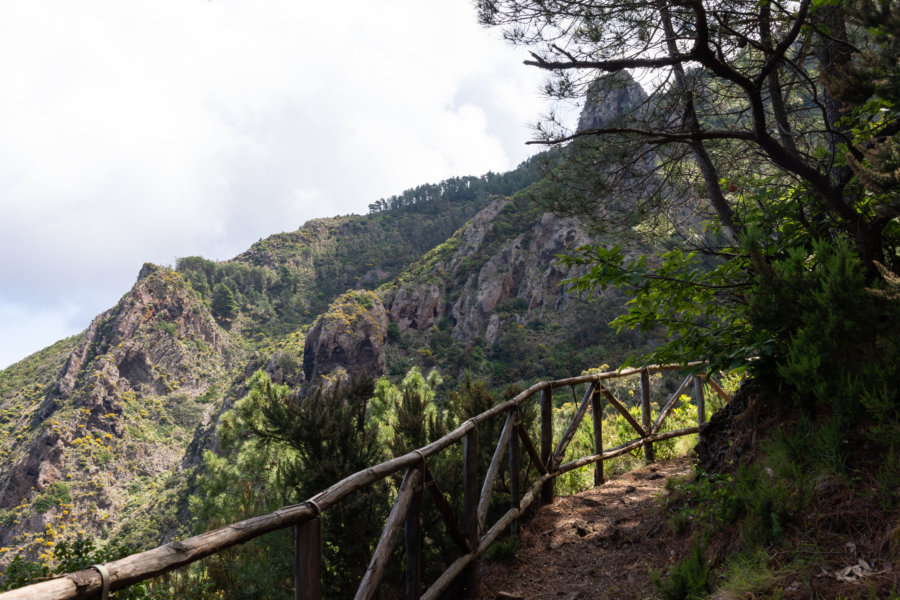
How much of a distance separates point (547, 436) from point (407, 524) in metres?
2.42

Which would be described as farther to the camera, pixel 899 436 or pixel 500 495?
pixel 500 495

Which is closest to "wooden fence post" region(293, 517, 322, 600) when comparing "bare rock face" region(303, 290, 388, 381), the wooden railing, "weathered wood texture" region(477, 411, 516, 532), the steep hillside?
the wooden railing

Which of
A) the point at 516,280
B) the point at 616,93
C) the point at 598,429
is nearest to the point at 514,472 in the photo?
the point at 598,429

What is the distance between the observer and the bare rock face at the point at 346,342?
162 ft

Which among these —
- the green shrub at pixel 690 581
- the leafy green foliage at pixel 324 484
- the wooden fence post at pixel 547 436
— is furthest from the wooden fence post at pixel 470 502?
the wooden fence post at pixel 547 436

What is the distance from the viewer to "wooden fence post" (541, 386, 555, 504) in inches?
182

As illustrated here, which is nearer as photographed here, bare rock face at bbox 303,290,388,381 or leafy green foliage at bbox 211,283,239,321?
bare rock face at bbox 303,290,388,381

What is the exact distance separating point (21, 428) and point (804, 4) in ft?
276

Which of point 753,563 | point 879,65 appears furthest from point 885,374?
point 879,65

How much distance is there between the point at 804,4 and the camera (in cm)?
252

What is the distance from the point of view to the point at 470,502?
332cm

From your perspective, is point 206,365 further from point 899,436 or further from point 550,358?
point 899,436

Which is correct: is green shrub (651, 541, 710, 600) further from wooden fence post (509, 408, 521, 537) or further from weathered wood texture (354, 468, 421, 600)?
wooden fence post (509, 408, 521, 537)

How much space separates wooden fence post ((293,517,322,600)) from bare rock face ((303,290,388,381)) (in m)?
46.9
